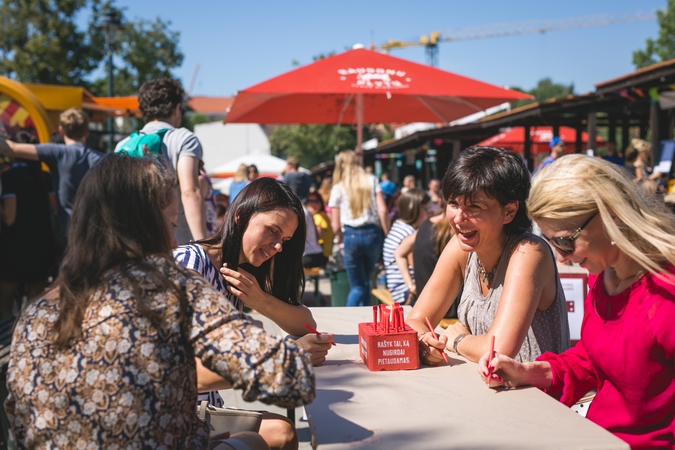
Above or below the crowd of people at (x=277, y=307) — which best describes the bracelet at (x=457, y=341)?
below

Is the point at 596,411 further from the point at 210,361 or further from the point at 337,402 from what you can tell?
the point at 210,361

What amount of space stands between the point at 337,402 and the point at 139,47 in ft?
87.5

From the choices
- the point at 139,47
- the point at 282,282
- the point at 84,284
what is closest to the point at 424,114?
the point at 282,282

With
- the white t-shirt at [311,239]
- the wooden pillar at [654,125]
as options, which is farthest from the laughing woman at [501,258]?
the wooden pillar at [654,125]

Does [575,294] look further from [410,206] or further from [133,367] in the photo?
[133,367]

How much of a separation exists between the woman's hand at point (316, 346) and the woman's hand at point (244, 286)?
0.36m

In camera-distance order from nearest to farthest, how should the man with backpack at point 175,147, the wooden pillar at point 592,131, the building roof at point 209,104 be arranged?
the man with backpack at point 175,147 < the wooden pillar at point 592,131 < the building roof at point 209,104

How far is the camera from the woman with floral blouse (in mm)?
1517

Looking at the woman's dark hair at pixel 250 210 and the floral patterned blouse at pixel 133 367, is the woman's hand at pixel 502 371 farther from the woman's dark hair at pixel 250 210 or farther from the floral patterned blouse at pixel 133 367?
the woman's dark hair at pixel 250 210

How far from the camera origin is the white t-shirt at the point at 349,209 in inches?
278

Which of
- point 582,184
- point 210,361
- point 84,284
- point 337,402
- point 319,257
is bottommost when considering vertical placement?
point 319,257

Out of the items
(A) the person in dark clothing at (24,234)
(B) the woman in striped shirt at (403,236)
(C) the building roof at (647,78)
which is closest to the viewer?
(A) the person in dark clothing at (24,234)

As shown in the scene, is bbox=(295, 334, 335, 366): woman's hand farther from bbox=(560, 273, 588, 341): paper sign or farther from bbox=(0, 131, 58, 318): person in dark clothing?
bbox=(0, 131, 58, 318): person in dark clothing

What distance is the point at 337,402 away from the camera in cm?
192
